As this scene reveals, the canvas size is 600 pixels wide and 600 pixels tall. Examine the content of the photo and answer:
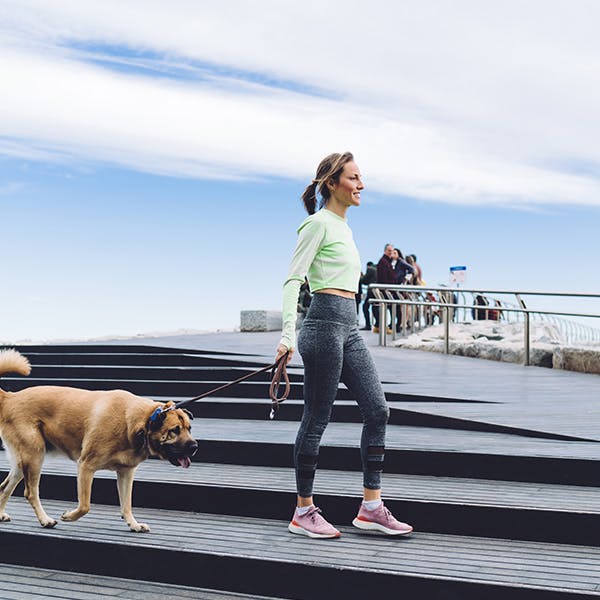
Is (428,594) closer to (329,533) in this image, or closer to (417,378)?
(329,533)

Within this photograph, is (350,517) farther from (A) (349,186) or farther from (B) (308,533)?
(A) (349,186)

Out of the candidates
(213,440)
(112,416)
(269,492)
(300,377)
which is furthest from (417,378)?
(112,416)

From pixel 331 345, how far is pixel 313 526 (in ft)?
3.37

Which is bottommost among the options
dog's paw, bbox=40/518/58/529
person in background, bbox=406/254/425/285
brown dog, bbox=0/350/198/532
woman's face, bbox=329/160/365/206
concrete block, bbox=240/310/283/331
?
dog's paw, bbox=40/518/58/529

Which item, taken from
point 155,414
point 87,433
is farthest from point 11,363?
point 155,414

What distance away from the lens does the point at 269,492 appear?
17.7 ft

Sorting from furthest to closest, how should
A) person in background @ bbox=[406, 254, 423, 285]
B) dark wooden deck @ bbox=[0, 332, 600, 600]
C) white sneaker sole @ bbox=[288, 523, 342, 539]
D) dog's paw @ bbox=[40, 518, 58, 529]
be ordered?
person in background @ bbox=[406, 254, 423, 285]
dog's paw @ bbox=[40, 518, 58, 529]
white sneaker sole @ bbox=[288, 523, 342, 539]
dark wooden deck @ bbox=[0, 332, 600, 600]

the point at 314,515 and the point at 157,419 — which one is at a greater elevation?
the point at 157,419

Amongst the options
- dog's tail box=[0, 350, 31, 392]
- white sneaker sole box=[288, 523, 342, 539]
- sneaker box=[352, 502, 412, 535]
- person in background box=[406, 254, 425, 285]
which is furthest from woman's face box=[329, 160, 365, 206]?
person in background box=[406, 254, 425, 285]

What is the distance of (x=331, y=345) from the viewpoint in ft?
15.4

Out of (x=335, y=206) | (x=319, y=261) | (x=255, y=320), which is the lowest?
(x=255, y=320)

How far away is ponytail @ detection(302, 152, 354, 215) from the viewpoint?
4895mm

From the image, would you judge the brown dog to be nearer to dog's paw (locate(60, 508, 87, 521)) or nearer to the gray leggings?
dog's paw (locate(60, 508, 87, 521))

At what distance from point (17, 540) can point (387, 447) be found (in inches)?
96.5
